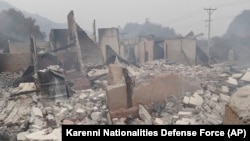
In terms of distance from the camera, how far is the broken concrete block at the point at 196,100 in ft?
31.4

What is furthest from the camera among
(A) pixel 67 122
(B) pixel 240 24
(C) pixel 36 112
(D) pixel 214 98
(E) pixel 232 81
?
(B) pixel 240 24

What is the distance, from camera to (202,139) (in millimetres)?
3344

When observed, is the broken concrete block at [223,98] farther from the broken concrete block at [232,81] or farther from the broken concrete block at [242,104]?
the broken concrete block at [242,104]

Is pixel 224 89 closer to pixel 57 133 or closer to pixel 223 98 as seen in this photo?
pixel 223 98

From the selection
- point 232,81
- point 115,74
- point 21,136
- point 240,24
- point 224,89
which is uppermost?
point 240,24

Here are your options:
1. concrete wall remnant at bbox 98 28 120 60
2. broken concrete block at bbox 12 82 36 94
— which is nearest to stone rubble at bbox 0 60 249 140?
broken concrete block at bbox 12 82 36 94

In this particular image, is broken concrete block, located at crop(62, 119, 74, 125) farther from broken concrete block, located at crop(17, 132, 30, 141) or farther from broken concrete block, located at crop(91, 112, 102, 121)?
broken concrete block, located at crop(17, 132, 30, 141)

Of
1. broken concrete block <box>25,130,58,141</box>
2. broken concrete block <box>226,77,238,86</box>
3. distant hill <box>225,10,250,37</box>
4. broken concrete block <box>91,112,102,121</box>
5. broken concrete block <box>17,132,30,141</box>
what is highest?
distant hill <box>225,10,250,37</box>

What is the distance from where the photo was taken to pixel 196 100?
9742 mm

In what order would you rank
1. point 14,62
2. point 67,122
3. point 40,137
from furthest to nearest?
point 14,62
point 67,122
point 40,137

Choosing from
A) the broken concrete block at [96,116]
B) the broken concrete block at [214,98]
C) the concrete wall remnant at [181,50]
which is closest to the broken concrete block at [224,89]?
the broken concrete block at [214,98]

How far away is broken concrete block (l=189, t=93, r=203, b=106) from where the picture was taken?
9.58m

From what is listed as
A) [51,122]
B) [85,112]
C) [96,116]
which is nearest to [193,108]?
[96,116]
